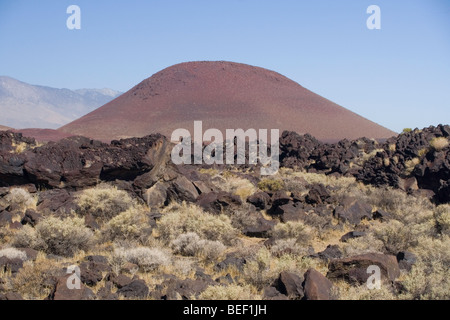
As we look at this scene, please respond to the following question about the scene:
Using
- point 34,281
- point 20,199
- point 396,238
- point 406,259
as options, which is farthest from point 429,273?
point 20,199

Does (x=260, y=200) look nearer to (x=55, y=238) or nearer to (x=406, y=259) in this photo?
(x=406, y=259)

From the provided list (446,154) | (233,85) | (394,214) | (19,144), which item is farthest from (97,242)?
(233,85)

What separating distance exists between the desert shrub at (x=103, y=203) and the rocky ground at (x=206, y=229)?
3 cm

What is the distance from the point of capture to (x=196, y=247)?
8.22m

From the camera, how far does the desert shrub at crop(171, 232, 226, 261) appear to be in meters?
8.05

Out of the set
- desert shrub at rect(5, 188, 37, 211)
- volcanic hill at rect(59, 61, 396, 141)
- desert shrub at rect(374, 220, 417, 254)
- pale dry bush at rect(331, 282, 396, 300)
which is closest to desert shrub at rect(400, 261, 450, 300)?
pale dry bush at rect(331, 282, 396, 300)

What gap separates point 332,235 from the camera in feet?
33.9

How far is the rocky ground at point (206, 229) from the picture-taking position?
6195mm

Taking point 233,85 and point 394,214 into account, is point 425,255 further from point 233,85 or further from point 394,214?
point 233,85

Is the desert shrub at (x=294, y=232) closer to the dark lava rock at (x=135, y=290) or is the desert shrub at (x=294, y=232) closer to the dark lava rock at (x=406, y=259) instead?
the dark lava rock at (x=406, y=259)

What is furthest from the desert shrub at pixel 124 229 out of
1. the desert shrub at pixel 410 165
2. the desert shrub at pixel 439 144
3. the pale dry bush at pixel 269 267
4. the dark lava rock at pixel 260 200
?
the desert shrub at pixel 439 144

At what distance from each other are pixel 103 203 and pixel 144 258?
417cm
